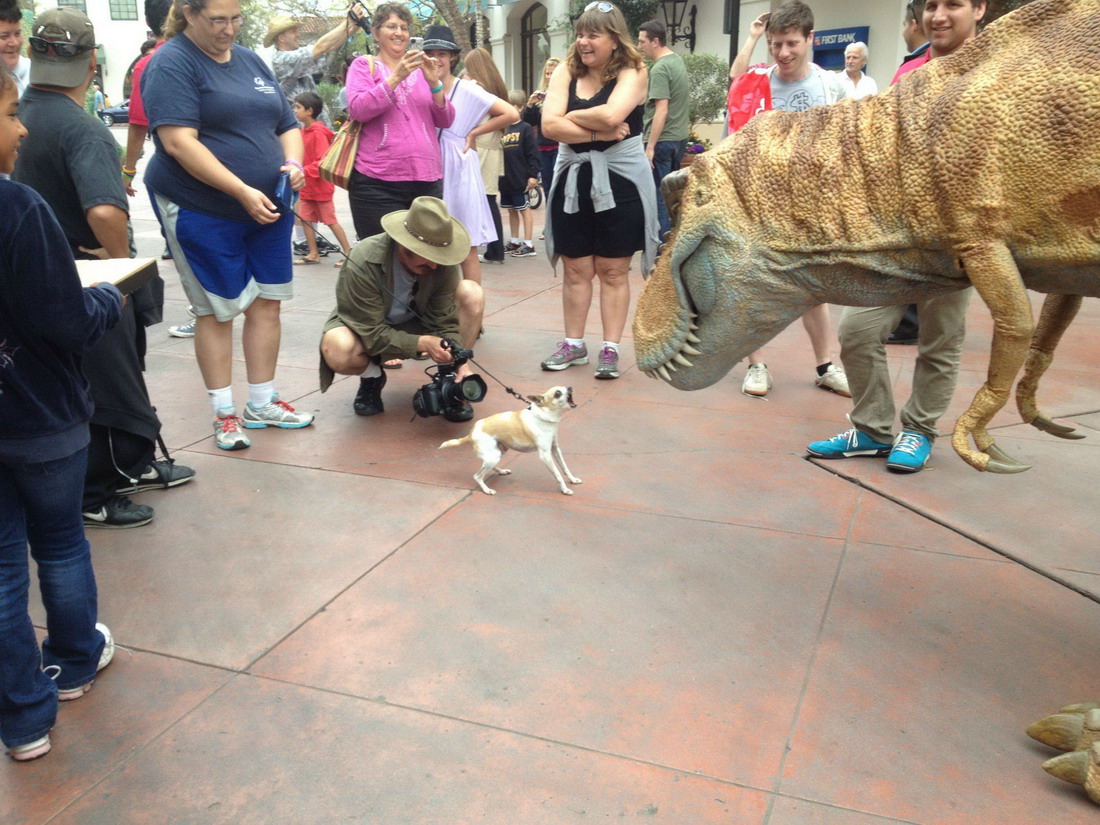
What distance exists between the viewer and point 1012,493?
4.40 meters

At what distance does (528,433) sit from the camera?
4344mm

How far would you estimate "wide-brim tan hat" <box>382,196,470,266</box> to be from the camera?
4930 millimetres

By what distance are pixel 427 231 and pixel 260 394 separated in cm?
130

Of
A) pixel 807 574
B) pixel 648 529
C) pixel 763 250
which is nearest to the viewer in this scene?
pixel 763 250

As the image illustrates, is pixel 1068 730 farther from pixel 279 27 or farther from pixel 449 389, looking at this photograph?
pixel 279 27

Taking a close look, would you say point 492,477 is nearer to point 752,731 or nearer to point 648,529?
point 648,529

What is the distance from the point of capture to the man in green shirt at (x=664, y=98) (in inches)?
336

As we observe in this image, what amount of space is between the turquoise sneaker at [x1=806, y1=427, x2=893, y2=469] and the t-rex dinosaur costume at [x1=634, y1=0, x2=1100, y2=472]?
1.89 metres

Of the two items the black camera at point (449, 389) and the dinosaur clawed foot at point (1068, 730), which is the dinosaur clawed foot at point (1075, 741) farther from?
the black camera at point (449, 389)

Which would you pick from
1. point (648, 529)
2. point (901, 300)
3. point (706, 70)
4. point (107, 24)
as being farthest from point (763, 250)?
point (107, 24)

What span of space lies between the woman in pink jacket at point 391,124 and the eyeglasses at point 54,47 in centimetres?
203

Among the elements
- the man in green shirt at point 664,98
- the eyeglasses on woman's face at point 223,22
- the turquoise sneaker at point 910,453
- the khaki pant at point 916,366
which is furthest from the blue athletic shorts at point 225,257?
the man in green shirt at point 664,98

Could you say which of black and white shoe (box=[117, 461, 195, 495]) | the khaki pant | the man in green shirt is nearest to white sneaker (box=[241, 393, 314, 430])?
black and white shoe (box=[117, 461, 195, 495])

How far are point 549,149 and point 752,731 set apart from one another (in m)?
9.70
